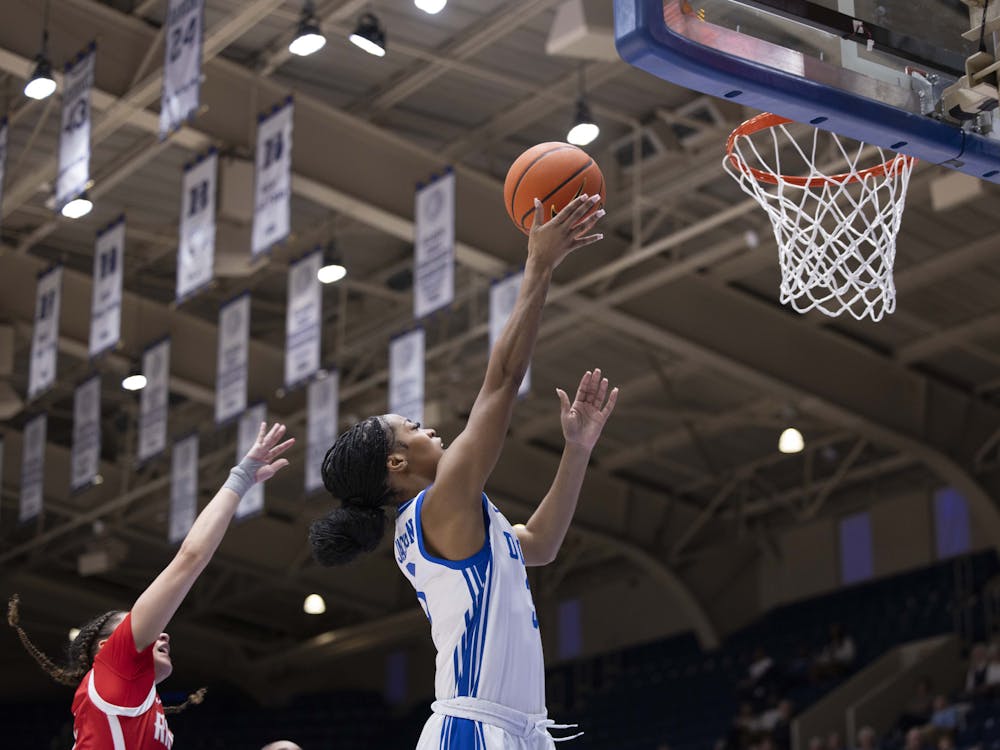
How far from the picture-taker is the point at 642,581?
27703mm

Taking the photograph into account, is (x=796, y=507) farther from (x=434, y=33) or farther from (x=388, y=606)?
(x=434, y=33)

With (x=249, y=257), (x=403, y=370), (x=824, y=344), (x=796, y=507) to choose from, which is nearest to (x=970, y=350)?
(x=824, y=344)

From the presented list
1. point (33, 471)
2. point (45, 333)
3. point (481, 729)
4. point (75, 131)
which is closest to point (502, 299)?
A: point (75, 131)

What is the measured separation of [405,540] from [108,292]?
1077 centimetres

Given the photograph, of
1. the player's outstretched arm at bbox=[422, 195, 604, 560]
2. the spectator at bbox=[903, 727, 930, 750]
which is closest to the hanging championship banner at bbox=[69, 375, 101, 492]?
the spectator at bbox=[903, 727, 930, 750]

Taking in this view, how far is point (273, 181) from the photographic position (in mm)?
12609

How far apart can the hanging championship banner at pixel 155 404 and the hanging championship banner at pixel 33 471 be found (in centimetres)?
226

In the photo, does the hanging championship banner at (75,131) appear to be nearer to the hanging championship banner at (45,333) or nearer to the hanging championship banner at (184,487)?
the hanging championship banner at (45,333)

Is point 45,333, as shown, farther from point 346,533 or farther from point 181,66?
point 346,533

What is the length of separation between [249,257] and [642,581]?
15.1 m

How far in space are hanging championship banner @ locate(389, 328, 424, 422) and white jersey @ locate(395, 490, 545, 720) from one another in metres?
10.1

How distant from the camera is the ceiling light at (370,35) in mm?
12086

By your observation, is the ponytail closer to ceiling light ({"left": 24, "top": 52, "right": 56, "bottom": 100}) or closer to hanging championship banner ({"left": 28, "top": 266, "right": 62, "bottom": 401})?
ceiling light ({"left": 24, "top": 52, "right": 56, "bottom": 100})

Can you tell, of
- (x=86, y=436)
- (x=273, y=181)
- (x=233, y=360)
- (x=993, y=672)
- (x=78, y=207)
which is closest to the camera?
(x=273, y=181)
